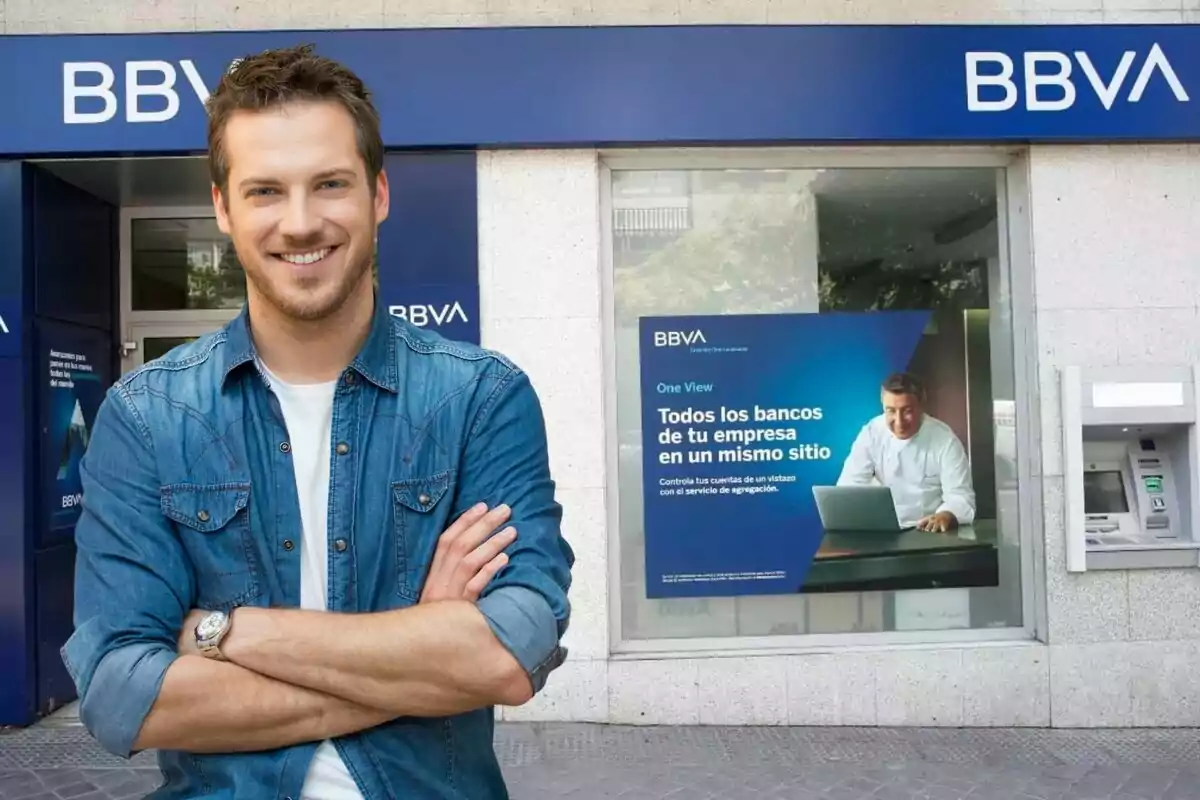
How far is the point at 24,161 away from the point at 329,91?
184 inches

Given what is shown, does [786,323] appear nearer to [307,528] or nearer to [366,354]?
[366,354]

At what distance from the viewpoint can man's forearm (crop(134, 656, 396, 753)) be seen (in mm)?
1596

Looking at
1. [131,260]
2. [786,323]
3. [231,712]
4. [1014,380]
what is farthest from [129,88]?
[1014,380]

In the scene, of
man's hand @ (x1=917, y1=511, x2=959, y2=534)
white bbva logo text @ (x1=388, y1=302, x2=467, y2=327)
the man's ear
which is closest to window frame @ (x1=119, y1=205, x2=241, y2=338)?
white bbva logo text @ (x1=388, y1=302, x2=467, y2=327)

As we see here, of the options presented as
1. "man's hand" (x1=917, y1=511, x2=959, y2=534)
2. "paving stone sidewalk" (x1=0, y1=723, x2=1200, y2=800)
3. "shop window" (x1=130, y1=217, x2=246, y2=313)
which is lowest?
"paving stone sidewalk" (x1=0, y1=723, x2=1200, y2=800)

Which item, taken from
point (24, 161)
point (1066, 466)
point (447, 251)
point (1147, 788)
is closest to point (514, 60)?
point (447, 251)

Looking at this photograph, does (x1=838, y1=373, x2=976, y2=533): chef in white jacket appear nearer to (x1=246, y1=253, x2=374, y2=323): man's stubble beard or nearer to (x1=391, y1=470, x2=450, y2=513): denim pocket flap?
(x1=391, y1=470, x2=450, y2=513): denim pocket flap

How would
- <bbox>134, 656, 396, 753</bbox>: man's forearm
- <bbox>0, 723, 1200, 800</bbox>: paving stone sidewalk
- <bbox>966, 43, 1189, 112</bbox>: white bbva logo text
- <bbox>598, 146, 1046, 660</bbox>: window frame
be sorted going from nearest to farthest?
1. <bbox>134, 656, 396, 753</bbox>: man's forearm
2. <bbox>0, 723, 1200, 800</bbox>: paving stone sidewalk
3. <bbox>966, 43, 1189, 112</bbox>: white bbva logo text
4. <bbox>598, 146, 1046, 660</bbox>: window frame

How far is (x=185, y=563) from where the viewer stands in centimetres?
169

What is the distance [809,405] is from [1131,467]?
6.24ft

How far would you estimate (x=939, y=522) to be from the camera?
5.72 m

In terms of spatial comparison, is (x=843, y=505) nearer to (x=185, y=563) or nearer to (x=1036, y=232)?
(x=1036, y=232)

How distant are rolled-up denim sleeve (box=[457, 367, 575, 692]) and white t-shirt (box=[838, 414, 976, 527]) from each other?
4098 mm

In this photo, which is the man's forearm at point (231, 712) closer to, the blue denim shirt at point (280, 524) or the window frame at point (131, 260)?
the blue denim shirt at point (280, 524)
